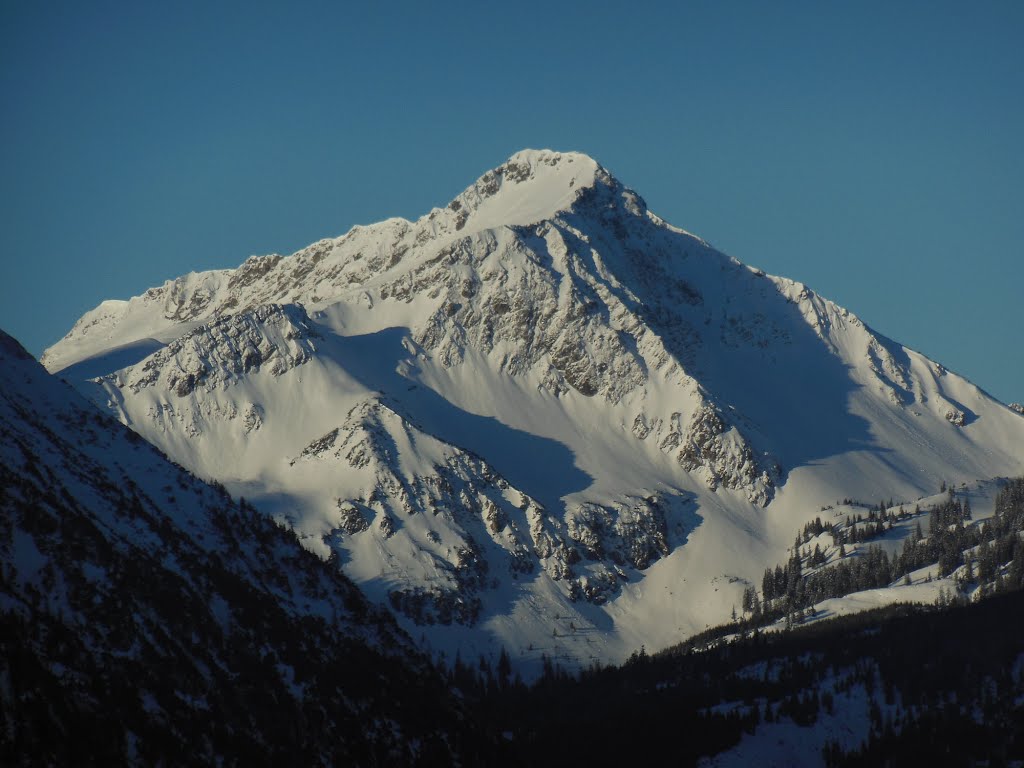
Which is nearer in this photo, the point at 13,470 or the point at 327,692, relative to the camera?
the point at 13,470

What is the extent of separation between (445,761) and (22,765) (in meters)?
80.5

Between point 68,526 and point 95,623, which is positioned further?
point 68,526

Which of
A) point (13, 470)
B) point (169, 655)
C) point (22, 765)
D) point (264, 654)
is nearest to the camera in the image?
point (22, 765)

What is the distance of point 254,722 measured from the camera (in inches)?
6698

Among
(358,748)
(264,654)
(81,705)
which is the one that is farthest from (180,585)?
(81,705)

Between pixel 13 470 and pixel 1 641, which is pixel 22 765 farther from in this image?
pixel 13 470

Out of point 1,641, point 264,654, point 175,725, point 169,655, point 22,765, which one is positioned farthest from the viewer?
point 264,654

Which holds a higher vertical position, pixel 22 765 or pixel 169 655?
pixel 169 655

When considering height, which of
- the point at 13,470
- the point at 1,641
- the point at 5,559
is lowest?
the point at 1,641

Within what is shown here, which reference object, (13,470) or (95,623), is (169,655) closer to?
(95,623)

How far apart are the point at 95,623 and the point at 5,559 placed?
36.6 feet

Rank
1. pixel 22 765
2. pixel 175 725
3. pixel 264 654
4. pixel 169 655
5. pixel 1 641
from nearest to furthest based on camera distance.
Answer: pixel 22 765 < pixel 1 641 < pixel 175 725 < pixel 169 655 < pixel 264 654

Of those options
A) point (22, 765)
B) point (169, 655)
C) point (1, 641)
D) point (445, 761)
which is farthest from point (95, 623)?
point (445, 761)

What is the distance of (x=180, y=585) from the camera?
187500mm
